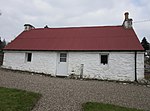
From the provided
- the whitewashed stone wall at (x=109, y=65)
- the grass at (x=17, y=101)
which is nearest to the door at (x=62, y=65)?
the whitewashed stone wall at (x=109, y=65)

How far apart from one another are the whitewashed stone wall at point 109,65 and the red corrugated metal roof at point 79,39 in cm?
65

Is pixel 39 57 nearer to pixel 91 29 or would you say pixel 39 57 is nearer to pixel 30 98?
pixel 91 29

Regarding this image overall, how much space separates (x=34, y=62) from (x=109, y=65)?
7.20 metres

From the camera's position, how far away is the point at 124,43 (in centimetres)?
1405

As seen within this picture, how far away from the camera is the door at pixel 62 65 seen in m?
14.9

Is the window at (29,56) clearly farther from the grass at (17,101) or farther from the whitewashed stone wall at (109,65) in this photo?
the grass at (17,101)

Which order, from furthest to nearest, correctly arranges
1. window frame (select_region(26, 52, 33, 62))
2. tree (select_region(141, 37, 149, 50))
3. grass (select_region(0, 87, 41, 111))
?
tree (select_region(141, 37, 149, 50)) < window frame (select_region(26, 52, 33, 62)) < grass (select_region(0, 87, 41, 111))

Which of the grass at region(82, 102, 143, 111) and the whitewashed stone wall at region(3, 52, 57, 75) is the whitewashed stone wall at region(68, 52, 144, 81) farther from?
the grass at region(82, 102, 143, 111)

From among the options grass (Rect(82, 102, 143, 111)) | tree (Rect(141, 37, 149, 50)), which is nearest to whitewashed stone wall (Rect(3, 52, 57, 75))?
grass (Rect(82, 102, 143, 111))

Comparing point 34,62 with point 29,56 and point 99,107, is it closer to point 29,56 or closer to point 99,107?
point 29,56

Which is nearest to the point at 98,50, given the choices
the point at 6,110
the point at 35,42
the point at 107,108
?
the point at 35,42

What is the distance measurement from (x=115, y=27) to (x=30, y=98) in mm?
13256

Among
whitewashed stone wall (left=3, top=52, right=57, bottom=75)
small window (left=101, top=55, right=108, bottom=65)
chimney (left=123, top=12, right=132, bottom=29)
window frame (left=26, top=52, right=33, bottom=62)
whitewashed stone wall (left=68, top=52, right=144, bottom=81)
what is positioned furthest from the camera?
window frame (left=26, top=52, right=33, bottom=62)

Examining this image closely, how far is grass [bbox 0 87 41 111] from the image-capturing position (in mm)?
5319
